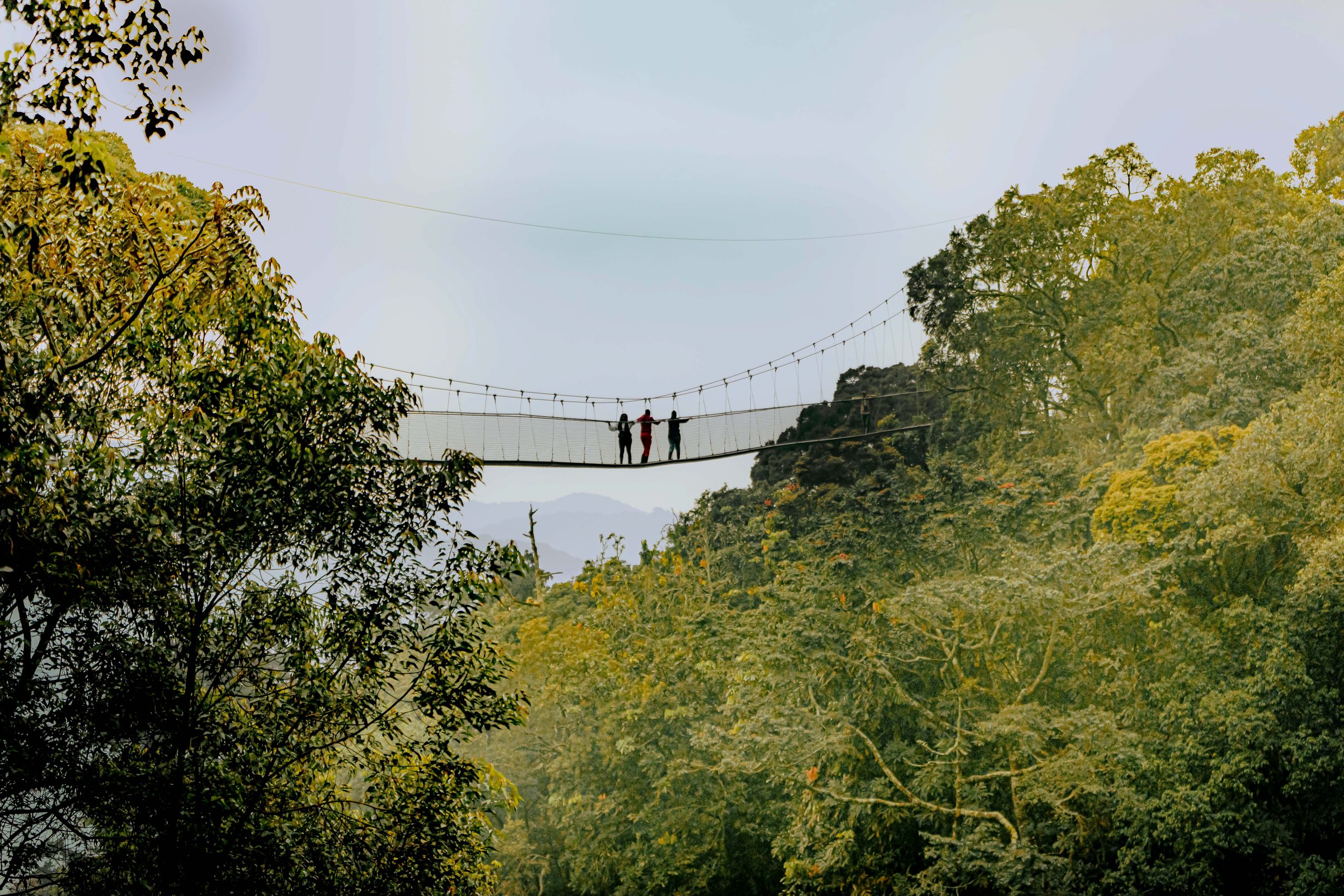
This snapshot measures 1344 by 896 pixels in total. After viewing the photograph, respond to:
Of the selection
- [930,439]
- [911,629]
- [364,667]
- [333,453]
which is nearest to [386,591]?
[364,667]

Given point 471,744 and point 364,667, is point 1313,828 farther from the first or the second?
point 471,744

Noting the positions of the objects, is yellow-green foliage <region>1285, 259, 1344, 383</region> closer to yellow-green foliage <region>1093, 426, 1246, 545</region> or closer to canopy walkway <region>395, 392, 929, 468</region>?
yellow-green foliage <region>1093, 426, 1246, 545</region>

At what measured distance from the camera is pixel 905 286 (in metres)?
22.6

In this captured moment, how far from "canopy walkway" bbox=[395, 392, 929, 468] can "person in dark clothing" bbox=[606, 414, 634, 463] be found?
0.19 feet

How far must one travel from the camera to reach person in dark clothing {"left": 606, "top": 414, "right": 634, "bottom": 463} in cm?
1905

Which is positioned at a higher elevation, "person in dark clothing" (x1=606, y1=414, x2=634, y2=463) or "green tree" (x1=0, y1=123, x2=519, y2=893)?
"person in dark clothing" (x1=606, y1=414, x2=634, y2=463)

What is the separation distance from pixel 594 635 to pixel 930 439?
26.8 ft

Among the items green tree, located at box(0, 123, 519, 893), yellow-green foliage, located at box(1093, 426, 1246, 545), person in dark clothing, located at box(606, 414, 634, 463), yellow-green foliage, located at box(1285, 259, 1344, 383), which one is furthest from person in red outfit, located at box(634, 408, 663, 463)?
green tree, located at box(0, 123, 519, 893)

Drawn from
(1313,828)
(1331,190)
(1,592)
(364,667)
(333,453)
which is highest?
(1331,190)

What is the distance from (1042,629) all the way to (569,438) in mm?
8461

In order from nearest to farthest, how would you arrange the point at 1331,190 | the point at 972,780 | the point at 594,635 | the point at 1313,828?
the point at 1313,828, the point at 972,780, the point at 1331,190, the point at 594,635

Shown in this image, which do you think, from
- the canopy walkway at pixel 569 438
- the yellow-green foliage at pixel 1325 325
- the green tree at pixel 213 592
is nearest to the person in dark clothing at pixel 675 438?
the canopy walkway at pixel 569 438

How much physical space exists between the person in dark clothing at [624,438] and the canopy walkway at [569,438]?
56 mm

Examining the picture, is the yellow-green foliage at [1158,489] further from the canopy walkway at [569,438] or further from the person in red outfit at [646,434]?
the person in red outfit at [646,434]
